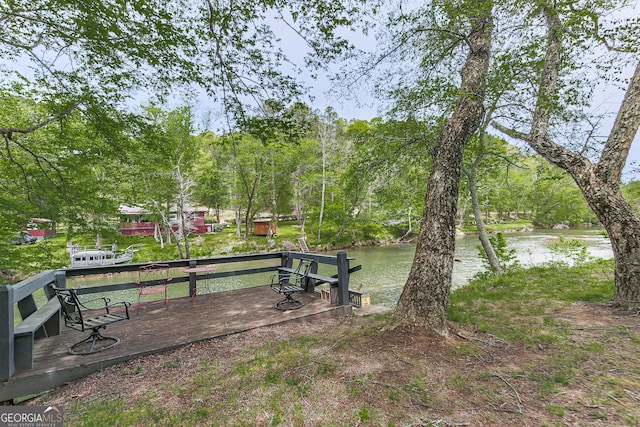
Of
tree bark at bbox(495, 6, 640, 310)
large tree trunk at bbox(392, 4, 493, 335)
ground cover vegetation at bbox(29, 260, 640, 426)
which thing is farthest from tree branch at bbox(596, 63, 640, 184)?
large tree trunk at bbox(392, 4, 493, 335)

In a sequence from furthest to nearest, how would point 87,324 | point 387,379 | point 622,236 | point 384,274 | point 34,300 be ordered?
point 384,274 → point 622,236 → point 34,300 → point 87,324 → point 387,379

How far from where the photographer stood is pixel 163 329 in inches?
157

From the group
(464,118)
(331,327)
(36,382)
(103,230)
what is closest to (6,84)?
(103,230)

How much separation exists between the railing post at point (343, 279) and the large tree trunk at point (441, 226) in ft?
4.58

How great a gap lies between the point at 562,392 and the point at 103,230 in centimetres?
881

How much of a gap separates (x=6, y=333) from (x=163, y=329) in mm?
1676

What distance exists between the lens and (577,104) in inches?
206

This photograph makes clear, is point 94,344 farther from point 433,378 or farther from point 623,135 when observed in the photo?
point 623,135

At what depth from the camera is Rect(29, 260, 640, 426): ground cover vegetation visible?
6.91 feet

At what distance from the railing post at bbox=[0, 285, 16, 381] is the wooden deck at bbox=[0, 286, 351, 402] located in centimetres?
11

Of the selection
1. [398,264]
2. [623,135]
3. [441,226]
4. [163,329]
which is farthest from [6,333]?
[398,264]

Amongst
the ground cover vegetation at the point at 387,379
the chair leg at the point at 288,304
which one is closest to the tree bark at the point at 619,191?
the ground cover vegetation at the point at 387,379

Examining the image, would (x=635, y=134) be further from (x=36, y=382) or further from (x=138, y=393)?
(x=36, y=382)

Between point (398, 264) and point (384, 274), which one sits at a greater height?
point (398, 264)
